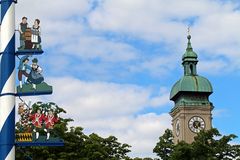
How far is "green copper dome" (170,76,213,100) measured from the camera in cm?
9475

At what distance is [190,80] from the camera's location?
95125mm

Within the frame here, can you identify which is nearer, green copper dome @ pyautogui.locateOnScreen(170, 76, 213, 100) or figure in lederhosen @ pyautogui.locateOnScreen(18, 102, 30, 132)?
figure in lederhosen @ pyautogui.locateOnScreen(18, 102, 30, 132)

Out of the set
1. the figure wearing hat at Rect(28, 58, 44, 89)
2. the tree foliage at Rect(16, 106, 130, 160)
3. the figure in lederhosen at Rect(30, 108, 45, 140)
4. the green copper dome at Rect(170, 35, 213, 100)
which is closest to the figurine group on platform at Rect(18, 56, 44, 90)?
the figure wearing hat at Rect(28, 58, 44, 89)

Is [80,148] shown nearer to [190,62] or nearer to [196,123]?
[190,62]

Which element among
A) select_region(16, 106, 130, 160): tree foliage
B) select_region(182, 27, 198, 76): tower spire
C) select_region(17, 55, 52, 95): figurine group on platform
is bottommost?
select_region(17, 55, 52, 95): figurine group on platform

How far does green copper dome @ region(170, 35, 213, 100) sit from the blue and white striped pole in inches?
3443

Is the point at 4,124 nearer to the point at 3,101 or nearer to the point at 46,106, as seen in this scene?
the point at 3,101

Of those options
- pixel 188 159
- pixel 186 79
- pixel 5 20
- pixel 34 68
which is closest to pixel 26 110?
pixel 34 68

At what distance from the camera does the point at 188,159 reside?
4034 cm

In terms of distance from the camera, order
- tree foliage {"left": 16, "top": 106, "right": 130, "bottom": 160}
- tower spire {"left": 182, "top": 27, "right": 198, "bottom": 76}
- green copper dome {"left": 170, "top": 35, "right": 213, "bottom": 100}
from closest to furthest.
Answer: tree foliage {"left": 16, "top": 106, "right": 130, "bottom": 160} → green copper dome {"left": 170, "top": 35, "right": 213, "bottom": 100} → tower spire {"left": 182, "top": 27, "right": 198, "bottom": 76}

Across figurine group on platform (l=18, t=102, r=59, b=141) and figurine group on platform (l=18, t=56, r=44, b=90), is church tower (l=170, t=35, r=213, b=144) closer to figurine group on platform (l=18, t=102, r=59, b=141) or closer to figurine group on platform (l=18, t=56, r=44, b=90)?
figurine group on platform (l=18, t=102, r=59, b=141)

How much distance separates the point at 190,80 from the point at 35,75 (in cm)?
8776

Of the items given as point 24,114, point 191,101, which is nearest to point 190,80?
point 191,101

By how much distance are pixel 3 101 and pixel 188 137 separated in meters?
90.6
